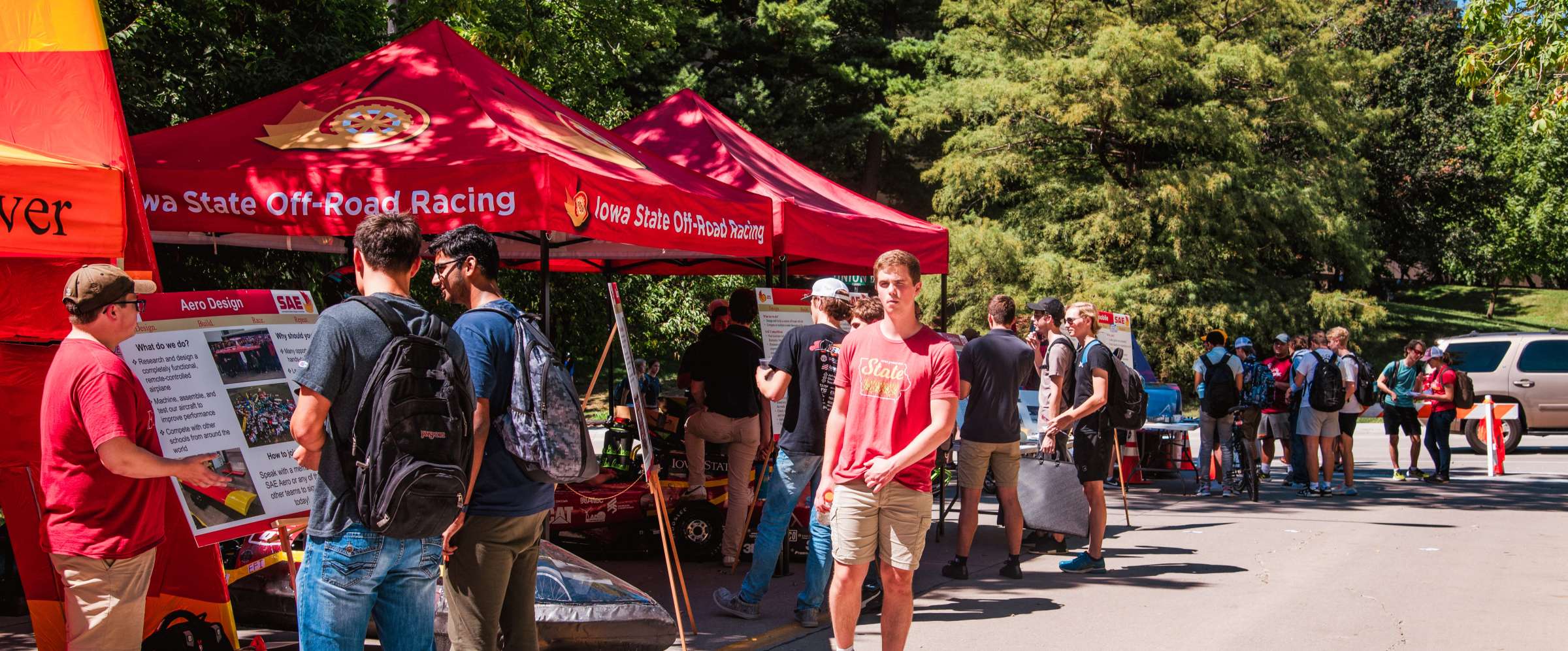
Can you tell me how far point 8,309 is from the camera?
5133 mm

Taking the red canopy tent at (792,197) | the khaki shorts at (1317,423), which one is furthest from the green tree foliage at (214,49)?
the khaki shorts at (1317,423)

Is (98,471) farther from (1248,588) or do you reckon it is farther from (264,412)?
(1248,588)

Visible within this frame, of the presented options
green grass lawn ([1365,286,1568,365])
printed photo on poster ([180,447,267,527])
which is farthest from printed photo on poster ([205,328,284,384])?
green grass lawn ([1365,286,1568,365])

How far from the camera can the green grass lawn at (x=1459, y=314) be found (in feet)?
118

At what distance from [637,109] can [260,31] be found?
18.8 meters

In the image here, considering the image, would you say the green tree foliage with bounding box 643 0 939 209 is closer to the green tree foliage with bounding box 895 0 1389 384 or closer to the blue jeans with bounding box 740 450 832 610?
the green tree foliage with bounding box 895 0 1389 384

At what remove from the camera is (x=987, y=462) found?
25.0ft

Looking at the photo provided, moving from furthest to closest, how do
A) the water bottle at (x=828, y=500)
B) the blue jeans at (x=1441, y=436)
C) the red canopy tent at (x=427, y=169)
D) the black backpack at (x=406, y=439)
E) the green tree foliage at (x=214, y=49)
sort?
the blue jeans at (x=1441, y=436) → the green tree foliage at (x=214, y=49) → the red canopy tent at (x=427, y=169) → the water bottle at (x=828, y=500) → the black backpack at (x=406, y=439)

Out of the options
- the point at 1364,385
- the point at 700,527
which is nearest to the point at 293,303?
the point at 700,527

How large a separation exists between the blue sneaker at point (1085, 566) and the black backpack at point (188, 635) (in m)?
5.47

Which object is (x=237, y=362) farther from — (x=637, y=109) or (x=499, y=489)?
(x=637, y=109)

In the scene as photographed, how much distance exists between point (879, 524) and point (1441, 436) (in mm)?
11927

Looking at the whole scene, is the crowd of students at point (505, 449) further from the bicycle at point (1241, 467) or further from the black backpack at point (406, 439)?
the bicycle at point (1241, 467)

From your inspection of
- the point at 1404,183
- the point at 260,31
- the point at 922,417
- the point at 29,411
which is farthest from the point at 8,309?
the point at 1404,183
